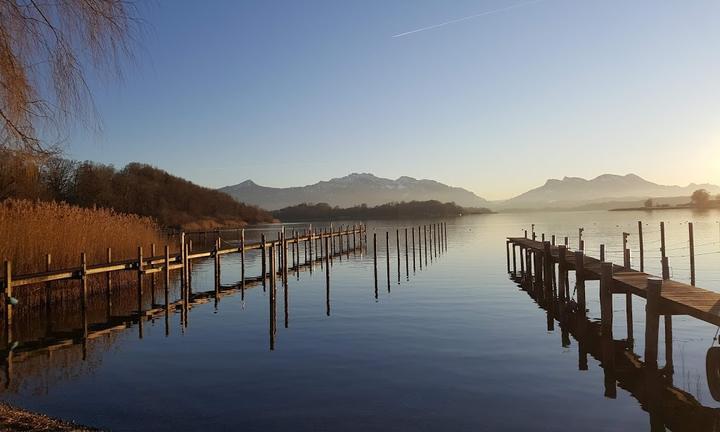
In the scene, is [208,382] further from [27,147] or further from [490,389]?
[27,147]

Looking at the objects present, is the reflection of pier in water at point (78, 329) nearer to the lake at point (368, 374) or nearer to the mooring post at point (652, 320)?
the lake at point (368, 374)

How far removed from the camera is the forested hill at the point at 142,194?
61.2 meters

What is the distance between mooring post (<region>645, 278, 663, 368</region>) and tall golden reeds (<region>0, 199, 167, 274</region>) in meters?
18.3

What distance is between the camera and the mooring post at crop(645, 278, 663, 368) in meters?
10.8

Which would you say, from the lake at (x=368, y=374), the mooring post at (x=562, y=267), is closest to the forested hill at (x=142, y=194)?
the lake at (x=368, y=374)

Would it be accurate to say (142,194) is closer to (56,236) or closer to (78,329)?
(56,236)

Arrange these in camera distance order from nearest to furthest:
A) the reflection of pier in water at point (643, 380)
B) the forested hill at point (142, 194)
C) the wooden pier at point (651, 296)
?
the reflection of pier in water at point (643, 380) < the wooden pier at point (651, 296) < the forested hill at point (142, 194)

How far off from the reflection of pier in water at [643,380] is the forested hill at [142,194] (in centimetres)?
1013

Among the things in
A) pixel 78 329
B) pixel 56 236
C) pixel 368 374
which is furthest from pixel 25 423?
pixel 56 236

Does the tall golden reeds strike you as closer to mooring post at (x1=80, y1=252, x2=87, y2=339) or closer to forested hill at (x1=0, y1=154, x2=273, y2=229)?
mooring post at (x1=80, y1=252, x2=87, y2=339)

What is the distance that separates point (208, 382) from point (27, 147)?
6.57 meters

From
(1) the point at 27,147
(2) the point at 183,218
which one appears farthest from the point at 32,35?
(2) the point at 183,218

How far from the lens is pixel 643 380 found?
11242 mm

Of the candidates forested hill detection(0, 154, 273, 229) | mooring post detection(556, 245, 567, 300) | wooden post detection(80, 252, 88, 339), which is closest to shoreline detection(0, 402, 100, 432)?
forested hill detection(0, 154, 273, 229)
